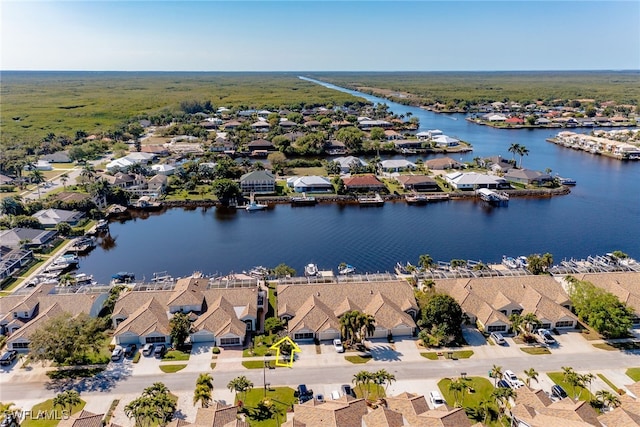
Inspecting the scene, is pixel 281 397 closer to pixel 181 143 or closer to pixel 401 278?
pixel 401 278

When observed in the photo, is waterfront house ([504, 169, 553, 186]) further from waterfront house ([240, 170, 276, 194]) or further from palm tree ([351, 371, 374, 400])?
palm tree ([351, 371, 374, 400])

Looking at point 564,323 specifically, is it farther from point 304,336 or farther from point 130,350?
point 130,350

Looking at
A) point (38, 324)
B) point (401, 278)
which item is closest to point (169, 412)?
point (38, 324)

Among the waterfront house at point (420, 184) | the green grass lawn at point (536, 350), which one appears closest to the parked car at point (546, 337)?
the green grass lawn at point (536, 350)

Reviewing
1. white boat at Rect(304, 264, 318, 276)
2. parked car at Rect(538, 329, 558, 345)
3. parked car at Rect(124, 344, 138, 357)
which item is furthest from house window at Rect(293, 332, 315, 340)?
parked car at Rect(538, 329, 558, 345)

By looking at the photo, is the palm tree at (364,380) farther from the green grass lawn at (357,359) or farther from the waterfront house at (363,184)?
the waterfront house at (363,184)
